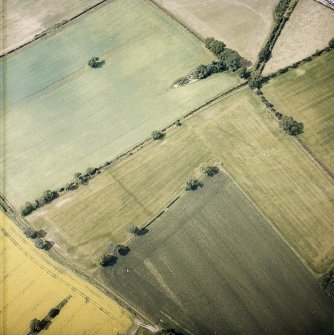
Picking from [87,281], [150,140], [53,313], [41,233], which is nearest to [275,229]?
[150,140]

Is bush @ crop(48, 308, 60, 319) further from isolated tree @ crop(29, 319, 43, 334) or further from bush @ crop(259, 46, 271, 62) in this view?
bush @ crop(259, 46, 271, 62)

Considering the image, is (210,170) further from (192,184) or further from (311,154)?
(311,154)

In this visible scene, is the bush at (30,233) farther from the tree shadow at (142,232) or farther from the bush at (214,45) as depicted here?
the bush at (214,45)

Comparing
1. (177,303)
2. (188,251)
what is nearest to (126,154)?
(188,251)

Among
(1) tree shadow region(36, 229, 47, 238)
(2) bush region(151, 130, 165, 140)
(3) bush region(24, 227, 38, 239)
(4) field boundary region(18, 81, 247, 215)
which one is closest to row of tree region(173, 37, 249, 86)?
(4) field boundary region(18, 81, 247, 215)

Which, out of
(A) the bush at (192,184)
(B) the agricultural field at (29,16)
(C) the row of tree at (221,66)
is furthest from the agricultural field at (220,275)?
(B) the agricultural field at (29,16)

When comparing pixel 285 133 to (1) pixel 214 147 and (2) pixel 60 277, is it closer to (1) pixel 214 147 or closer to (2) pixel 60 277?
(1) pixel 214 147

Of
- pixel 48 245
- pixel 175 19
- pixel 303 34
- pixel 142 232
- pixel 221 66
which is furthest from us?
pixel 175 19
